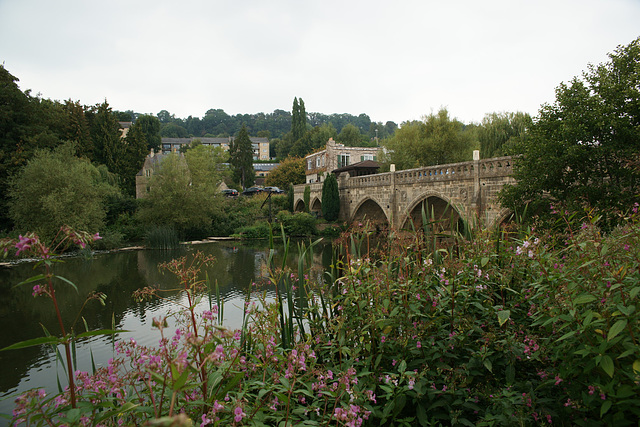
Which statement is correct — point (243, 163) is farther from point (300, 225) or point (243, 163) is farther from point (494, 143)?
point (494, 143)

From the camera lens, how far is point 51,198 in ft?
59.7

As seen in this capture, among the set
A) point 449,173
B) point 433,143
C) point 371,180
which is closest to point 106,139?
point 371,180

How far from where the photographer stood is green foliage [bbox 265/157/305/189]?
4469 cm

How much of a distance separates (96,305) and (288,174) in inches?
1400

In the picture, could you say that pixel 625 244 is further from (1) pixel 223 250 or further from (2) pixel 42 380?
(1) pixel 223 250

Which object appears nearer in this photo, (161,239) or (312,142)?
(161,239)

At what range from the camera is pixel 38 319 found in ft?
29.5

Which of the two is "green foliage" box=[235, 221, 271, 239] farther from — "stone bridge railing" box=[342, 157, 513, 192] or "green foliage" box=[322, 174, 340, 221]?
"stone bridge railing" box=[342, 157, 513, 192]

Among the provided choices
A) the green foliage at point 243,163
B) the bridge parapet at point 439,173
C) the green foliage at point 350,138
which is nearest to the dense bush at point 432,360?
the bridge parapet at point 439,173

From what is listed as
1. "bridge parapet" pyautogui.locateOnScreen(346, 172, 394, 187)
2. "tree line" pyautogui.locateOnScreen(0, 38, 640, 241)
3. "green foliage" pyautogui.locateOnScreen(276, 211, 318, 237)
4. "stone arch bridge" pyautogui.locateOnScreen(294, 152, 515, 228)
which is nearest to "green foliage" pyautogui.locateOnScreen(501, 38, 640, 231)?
"tree line" pyautogui.locateOnScreen(0, 38, 640, 241)

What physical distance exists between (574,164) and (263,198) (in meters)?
27.2

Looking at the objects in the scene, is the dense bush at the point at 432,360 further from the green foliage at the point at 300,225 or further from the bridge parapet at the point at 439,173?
the green foliage at the point at 300,225

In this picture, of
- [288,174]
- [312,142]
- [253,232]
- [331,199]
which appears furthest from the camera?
[312,142]

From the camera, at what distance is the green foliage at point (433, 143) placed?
84.1 feet
